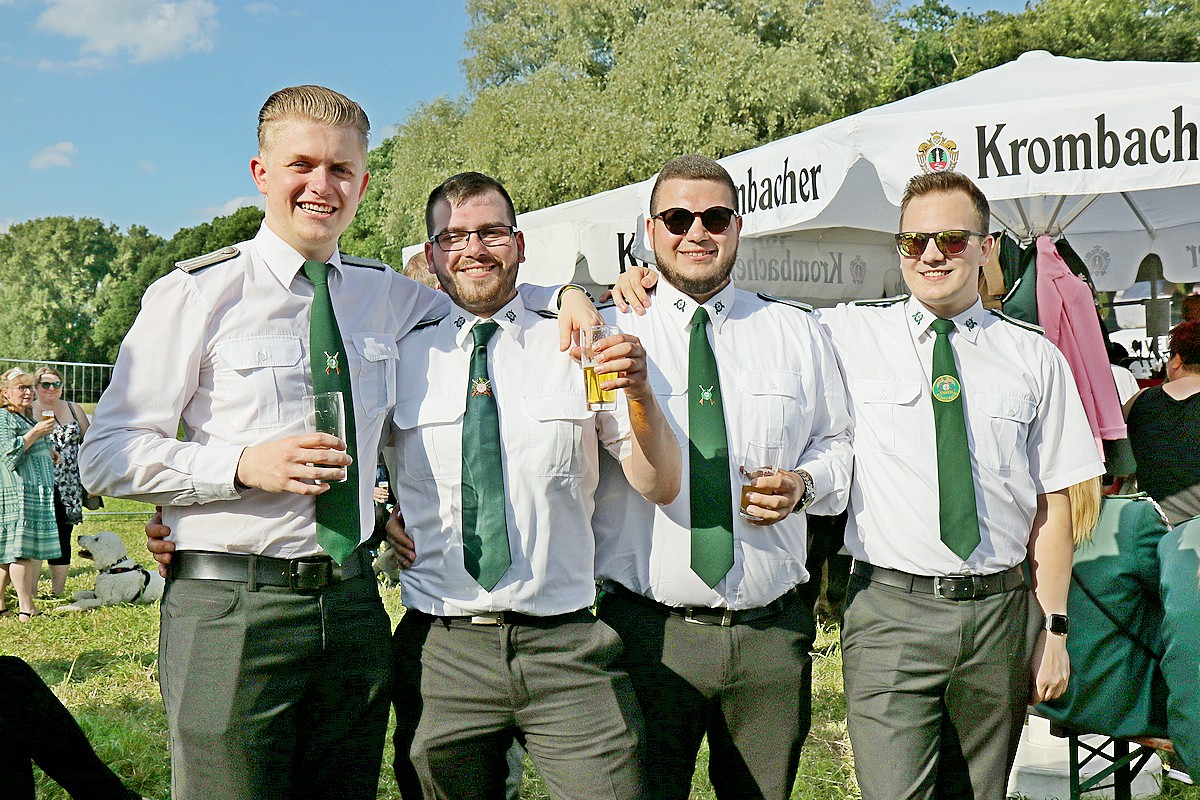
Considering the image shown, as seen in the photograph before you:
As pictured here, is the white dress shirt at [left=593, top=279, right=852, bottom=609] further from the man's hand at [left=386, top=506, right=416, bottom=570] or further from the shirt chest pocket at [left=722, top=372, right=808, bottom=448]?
the man's hand at [left=386, top=506, right=416, bottom=570]

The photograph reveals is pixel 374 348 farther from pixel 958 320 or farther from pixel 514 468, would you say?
pixel 958 320

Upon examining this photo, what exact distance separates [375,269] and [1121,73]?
411 cm

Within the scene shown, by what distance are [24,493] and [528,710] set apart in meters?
7.53

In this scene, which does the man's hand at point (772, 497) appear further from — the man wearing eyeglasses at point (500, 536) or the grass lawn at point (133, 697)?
the grass lawn at point (133, 697)

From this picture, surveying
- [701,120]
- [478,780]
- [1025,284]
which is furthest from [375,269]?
[701,120]

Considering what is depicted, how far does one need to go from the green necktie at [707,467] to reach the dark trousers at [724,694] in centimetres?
20

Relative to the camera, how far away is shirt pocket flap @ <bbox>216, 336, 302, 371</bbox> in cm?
238

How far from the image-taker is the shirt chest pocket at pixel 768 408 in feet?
9.13

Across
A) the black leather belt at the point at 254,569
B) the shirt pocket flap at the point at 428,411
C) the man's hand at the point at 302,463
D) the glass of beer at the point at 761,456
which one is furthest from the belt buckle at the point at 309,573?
the glass of beer at the point at 761,456

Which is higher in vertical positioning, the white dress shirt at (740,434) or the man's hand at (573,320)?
the man's hand at (573,320)

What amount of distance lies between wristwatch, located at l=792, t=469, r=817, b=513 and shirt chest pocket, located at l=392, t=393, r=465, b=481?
3.02 feet

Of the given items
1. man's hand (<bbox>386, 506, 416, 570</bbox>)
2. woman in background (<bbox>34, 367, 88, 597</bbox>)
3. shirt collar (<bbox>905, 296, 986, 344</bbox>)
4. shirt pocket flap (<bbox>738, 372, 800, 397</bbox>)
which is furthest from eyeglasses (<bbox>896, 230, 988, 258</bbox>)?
woman in background (<bbox>34, 367, 88, 597</bbox>)

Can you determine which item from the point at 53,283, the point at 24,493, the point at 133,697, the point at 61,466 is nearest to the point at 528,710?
the point at 133,697

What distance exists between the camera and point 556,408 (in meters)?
2.64
